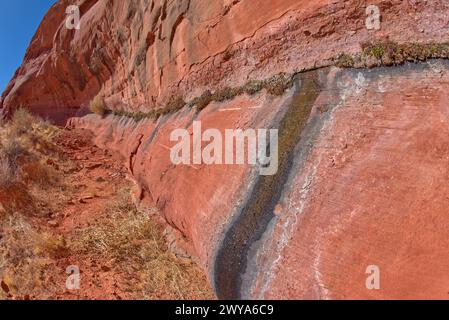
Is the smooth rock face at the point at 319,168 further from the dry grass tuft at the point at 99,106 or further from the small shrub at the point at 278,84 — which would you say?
the dry grass tuft at the point at 99,106

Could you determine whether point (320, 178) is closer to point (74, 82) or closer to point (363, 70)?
point (363, 70)

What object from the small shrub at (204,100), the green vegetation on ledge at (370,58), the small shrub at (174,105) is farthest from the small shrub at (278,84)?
the small shrub at (174,105)

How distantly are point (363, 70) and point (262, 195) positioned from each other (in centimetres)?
133

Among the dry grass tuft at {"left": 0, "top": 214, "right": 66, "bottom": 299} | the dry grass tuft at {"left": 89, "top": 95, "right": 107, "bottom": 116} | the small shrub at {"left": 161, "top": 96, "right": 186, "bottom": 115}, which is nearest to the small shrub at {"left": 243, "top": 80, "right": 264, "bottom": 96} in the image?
the small shrub at {"left": 161, "top": 96, "right": 186, "bottom": 115}

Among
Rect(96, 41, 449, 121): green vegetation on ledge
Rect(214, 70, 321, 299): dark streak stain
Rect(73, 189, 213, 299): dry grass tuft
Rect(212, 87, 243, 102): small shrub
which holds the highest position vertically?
Rect(96, 41, 449, 121): green vegetation on ledge

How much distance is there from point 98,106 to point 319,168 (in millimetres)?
10170

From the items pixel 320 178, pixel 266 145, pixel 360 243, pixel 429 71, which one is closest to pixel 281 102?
pixel 266 145

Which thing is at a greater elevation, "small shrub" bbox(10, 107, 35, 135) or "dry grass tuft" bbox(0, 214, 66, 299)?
"small shrub" bbox(10, 107, 35, 135)

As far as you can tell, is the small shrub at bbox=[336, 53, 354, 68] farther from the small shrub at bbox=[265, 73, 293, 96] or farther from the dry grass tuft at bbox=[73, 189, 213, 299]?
the dry grass tuft at bbox=[73, 189, 213, 299]

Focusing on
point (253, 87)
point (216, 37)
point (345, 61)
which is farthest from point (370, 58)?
point (216, 37)

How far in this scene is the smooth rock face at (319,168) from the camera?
5.87ft

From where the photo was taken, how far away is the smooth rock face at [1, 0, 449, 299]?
70.4 inches

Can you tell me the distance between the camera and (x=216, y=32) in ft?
12.8

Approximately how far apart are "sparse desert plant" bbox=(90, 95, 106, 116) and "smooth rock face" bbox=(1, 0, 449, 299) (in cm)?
726
